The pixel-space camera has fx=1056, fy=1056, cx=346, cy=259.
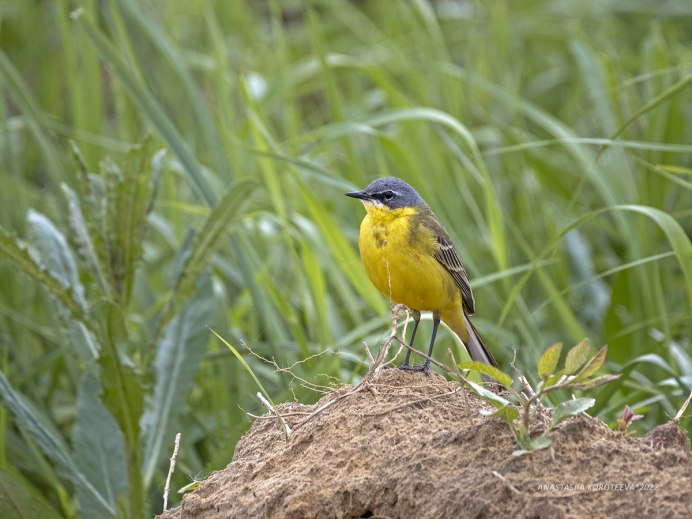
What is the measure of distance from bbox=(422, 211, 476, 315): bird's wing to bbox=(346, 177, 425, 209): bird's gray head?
12cm

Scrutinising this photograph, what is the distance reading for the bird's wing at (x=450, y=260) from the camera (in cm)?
421

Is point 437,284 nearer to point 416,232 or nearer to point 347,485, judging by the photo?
point 416,232

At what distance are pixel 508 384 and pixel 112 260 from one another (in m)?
1.85

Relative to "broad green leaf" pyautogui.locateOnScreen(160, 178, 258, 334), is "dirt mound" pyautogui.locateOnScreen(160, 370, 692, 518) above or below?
below

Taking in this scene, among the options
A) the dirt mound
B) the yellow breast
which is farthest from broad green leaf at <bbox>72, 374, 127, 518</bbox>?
the dirt mound

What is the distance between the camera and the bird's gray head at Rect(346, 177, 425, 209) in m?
4.21

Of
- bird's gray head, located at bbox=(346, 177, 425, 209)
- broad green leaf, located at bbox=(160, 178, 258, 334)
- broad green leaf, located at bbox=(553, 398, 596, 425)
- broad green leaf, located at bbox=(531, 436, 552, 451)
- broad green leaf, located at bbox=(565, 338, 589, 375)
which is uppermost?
broad green leaf, located at bbox=(160, 178, 258, 334)

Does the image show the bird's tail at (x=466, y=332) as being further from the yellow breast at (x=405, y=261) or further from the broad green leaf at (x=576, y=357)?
the broad green leaf at (x=576, y=357)

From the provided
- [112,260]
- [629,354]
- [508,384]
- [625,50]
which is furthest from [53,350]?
[625,50]

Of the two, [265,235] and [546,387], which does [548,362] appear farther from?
[265,235]

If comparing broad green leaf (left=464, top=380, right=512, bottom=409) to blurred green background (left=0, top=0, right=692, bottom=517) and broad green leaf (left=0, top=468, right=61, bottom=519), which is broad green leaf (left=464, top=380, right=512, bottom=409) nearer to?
blurred green background (left=0, top=0, right=692, bottom=517)

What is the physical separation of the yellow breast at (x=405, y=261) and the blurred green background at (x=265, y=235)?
23 cm

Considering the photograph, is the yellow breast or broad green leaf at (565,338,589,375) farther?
the yellow breast

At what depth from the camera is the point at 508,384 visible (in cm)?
242
